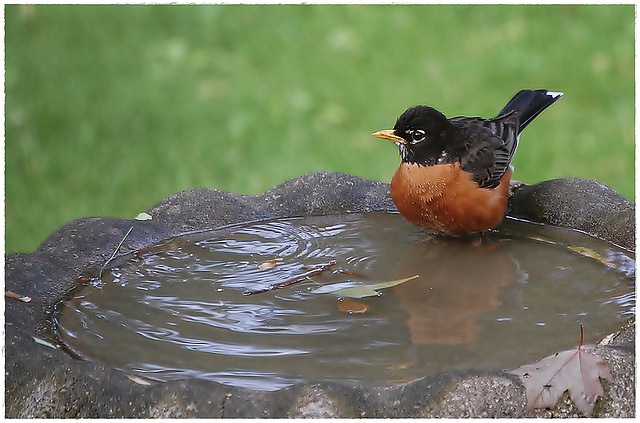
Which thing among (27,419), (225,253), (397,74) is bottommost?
(27,419)

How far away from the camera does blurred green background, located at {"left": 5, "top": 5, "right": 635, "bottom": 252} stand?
20.6 ft

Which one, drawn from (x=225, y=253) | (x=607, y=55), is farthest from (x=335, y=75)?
(x=225, y=253)

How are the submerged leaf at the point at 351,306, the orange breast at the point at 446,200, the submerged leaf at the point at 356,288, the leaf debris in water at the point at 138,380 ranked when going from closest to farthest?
the leaf debris in water at the point at 138,380, the submerged leaf at the point at 351,306, the submerged leaf at the point at 356,288, the orange breast at the point at 446,200

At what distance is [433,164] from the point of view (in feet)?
12.2

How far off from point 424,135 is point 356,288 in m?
1.08

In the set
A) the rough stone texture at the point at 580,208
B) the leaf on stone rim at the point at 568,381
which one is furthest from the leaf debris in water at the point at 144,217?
the leaf on stone rim at the point at 568,381

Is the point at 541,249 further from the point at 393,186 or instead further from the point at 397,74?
the point at 397,74

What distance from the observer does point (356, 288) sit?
2910 mm

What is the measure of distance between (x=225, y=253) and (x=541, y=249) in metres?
1.32

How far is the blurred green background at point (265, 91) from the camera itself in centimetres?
628

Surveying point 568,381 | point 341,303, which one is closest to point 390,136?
point 341,303

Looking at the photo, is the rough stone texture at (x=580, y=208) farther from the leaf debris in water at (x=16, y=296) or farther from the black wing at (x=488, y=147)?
the leaf debris in water at (x=16, y=296)

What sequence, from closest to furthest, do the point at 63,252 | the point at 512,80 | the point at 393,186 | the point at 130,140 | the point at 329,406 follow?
the point at 329,406, the point at 63,252, the point at 393,186, the point at 130,140, the point at 512,80

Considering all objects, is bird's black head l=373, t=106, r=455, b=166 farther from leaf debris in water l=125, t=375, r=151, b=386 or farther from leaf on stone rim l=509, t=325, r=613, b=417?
leaf debris in water l=125, t=375, r=151, b=386
